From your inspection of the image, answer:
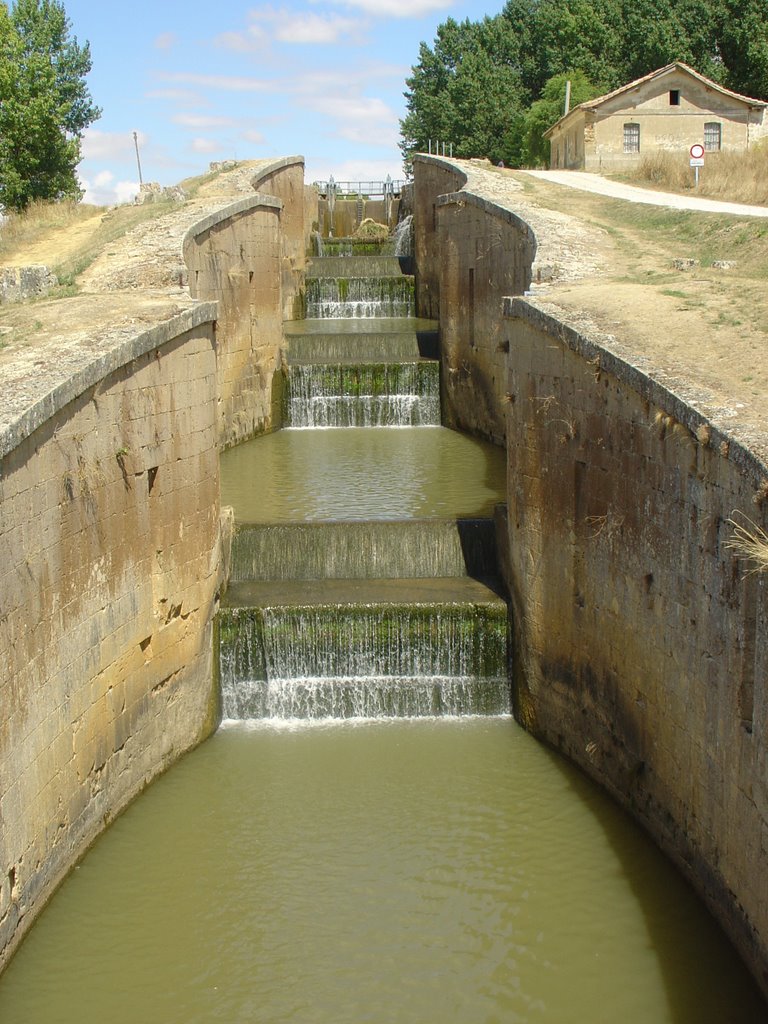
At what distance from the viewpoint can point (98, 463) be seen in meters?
8.34

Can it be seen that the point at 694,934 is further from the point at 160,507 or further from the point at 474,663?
the point at 160,507

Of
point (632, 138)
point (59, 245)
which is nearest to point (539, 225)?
point (59, 245)

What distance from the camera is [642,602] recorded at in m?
7.97

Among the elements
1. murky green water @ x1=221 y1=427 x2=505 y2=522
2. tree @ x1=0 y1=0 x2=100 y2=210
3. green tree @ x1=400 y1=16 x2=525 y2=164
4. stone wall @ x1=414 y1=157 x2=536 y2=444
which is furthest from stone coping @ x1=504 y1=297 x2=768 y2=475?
green tree @ x1=400 y1=16 x2=525 y2=164

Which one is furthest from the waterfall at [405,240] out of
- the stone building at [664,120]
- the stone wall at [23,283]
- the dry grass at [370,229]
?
the stone wall at [23,283]

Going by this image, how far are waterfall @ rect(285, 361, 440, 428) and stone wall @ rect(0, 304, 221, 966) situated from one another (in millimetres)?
6234

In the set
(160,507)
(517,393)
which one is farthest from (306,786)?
(517,393)

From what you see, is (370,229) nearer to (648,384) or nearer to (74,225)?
(74,225)

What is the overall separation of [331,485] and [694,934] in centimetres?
754

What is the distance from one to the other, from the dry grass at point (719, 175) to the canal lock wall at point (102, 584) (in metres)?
10.9

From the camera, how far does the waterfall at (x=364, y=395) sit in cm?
1694

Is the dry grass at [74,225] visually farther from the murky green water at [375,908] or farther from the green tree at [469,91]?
the green tree at [469,91]

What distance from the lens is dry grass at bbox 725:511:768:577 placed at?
600 cm

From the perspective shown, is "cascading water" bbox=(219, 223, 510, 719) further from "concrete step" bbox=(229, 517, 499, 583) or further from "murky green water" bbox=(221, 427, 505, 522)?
"murky green water" bbox=(221, 427, 505, 522)
